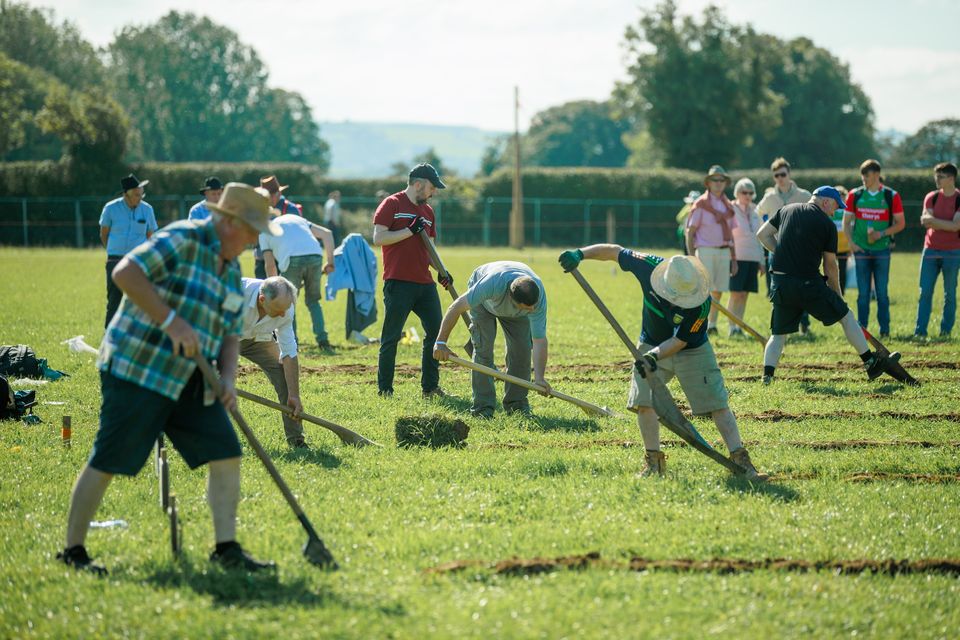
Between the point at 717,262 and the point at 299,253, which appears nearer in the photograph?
the point at 299,253

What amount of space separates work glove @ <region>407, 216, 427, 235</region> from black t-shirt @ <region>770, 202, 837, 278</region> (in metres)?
3.59

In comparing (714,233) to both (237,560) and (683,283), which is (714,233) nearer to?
(683,283)

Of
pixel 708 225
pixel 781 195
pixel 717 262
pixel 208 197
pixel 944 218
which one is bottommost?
pixel 717 262

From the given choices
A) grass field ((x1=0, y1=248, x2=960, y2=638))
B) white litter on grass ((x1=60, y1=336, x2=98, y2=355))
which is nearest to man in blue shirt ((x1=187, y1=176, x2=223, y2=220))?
white litter on grass ((x1=60, y1=336, x2=98, y2=355))

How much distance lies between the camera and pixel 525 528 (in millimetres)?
5859

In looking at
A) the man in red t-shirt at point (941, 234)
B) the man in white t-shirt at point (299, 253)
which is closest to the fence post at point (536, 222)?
the man in red t-shirt at point (941, 234)

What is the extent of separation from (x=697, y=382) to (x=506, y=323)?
2550mm

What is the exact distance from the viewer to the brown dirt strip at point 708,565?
5211 millimetres

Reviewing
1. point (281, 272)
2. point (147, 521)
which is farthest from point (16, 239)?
point (147, 521)

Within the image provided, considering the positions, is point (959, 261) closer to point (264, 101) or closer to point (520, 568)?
point (520, 568)

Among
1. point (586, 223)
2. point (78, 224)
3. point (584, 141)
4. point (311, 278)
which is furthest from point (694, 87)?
point (311, 278)

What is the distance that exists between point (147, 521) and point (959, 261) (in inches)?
433

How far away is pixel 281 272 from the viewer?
1259cm

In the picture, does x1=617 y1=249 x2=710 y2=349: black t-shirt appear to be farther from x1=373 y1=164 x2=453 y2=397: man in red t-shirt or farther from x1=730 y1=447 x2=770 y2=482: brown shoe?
x1=373 y1=164 x2=453 y2=397: man in red t-shirt
